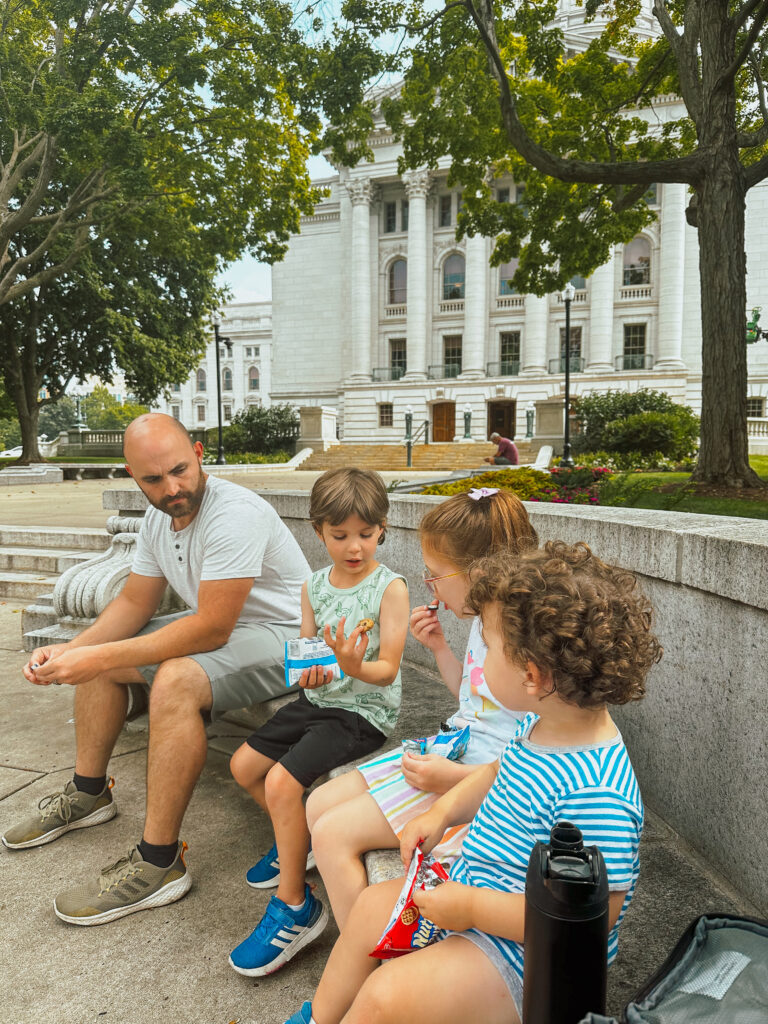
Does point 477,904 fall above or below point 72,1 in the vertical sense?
below

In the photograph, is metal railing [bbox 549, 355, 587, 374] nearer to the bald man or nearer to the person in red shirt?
the person in red shirt

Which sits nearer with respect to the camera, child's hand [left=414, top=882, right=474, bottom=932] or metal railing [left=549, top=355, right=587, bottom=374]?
child's hand [left=414, top=882, right=474, bottom=932]

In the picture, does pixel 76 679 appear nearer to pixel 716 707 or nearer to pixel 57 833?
pixel 57 833

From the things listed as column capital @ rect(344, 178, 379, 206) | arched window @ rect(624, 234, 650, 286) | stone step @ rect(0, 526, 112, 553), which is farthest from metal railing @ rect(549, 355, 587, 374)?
stone step @ rect(0, 526, 112, 553)

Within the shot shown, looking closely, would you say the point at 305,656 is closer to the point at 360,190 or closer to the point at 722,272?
the point at 722,272

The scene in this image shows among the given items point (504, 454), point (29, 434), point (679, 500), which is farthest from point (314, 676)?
point (29, 434)

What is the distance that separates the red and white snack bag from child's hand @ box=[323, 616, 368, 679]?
2.22 feet

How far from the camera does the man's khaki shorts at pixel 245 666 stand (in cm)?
278

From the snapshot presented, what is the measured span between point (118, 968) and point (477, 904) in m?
1.39

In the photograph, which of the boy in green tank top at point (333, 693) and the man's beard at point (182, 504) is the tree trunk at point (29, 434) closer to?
the man's beard at point (182, 504)

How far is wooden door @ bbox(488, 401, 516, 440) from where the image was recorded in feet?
131

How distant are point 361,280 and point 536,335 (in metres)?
10.9

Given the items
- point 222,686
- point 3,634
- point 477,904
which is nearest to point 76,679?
point 222,686

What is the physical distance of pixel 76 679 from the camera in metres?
2.61
